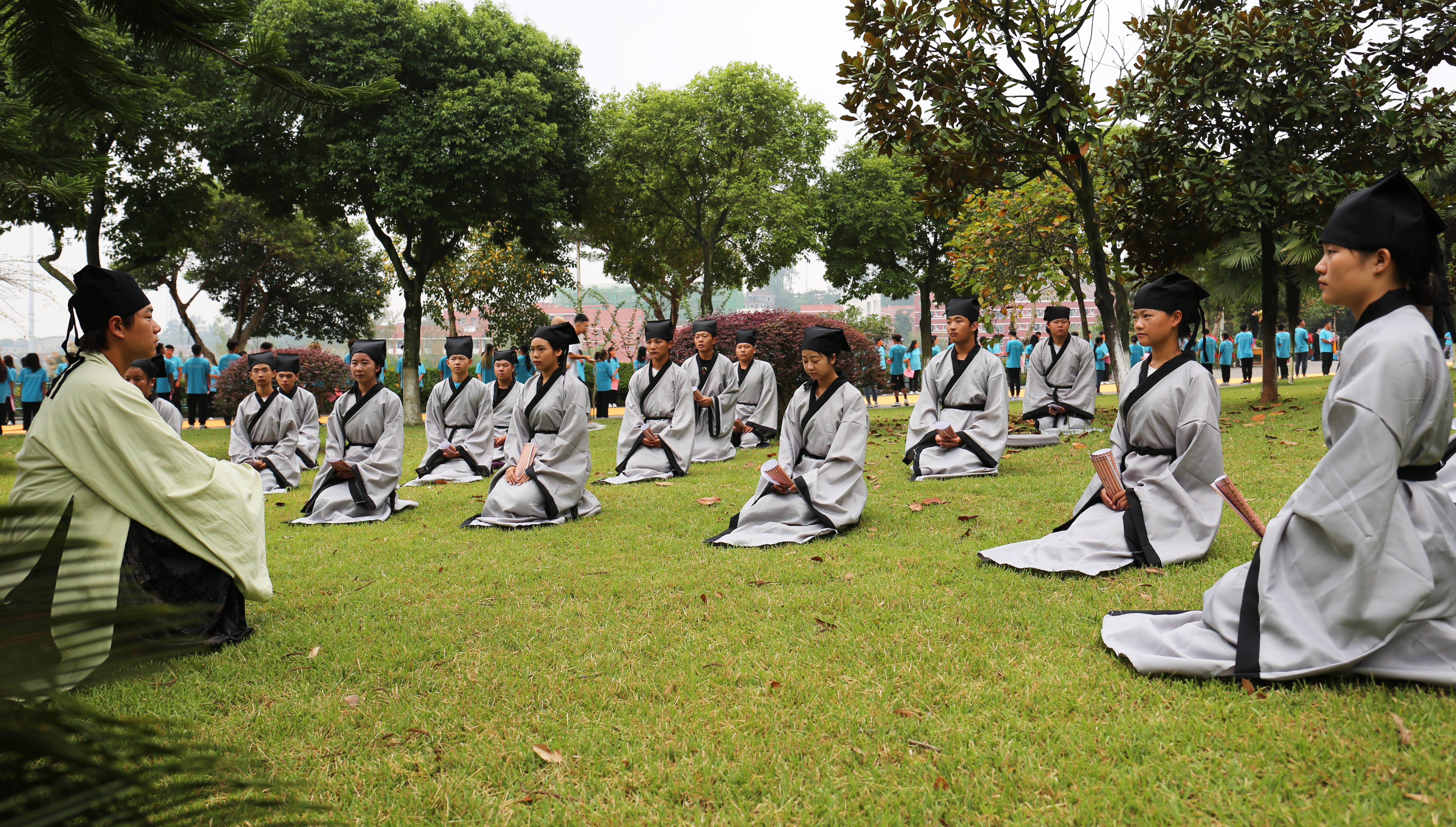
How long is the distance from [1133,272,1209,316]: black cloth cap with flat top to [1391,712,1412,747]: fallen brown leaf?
309cm

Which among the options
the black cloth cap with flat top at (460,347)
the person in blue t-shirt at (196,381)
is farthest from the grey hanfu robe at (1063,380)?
the person in blue t-shirt at (196,381)

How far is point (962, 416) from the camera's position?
10.1 metres

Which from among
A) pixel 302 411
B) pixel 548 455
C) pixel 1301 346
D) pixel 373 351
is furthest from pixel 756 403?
pixel 1301 346

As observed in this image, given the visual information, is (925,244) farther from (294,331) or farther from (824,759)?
(824,759)

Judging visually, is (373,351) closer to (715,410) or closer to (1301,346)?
(715,410)

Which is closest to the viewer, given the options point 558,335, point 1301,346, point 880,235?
point 558,335

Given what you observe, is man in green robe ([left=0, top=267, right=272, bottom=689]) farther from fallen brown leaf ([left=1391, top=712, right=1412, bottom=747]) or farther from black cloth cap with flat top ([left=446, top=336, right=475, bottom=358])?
black cloth cap with flat top ([left=446, top=336, right=475, bottom=358])

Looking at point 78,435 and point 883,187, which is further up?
point 883,187

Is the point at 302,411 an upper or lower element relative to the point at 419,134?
Result: lower

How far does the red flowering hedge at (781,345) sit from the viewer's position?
17125 mm

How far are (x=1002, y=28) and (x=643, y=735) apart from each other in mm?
10475

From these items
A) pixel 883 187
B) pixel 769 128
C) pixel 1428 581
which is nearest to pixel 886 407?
pixel 769 128

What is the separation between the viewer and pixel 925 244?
38.2 metres

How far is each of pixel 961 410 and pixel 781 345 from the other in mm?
7355
